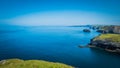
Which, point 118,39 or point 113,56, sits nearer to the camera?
point 113,56

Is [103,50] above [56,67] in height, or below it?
below

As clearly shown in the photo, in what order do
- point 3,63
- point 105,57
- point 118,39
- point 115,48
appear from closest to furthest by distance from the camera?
point 3,63
point 105,57
point 115,48
point 118,39

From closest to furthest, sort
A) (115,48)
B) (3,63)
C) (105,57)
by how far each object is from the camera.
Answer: (3,63), (105,57), (115,48)

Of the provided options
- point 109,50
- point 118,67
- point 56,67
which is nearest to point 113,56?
point 109,50

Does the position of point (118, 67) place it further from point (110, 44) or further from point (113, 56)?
point (110, 44)

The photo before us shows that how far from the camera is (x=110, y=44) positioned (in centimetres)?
10138

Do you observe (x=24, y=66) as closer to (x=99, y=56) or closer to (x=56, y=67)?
(x=56, y=67)

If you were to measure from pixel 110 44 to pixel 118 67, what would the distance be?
34.7 meters

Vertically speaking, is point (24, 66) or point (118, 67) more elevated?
point (24, 66)

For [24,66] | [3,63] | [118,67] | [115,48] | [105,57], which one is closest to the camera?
[24,66]

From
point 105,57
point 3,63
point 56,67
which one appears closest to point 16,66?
point 3,63

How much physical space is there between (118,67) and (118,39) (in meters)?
39.9

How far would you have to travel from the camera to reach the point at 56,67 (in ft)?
124

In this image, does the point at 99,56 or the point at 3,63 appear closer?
the point at 3,63
